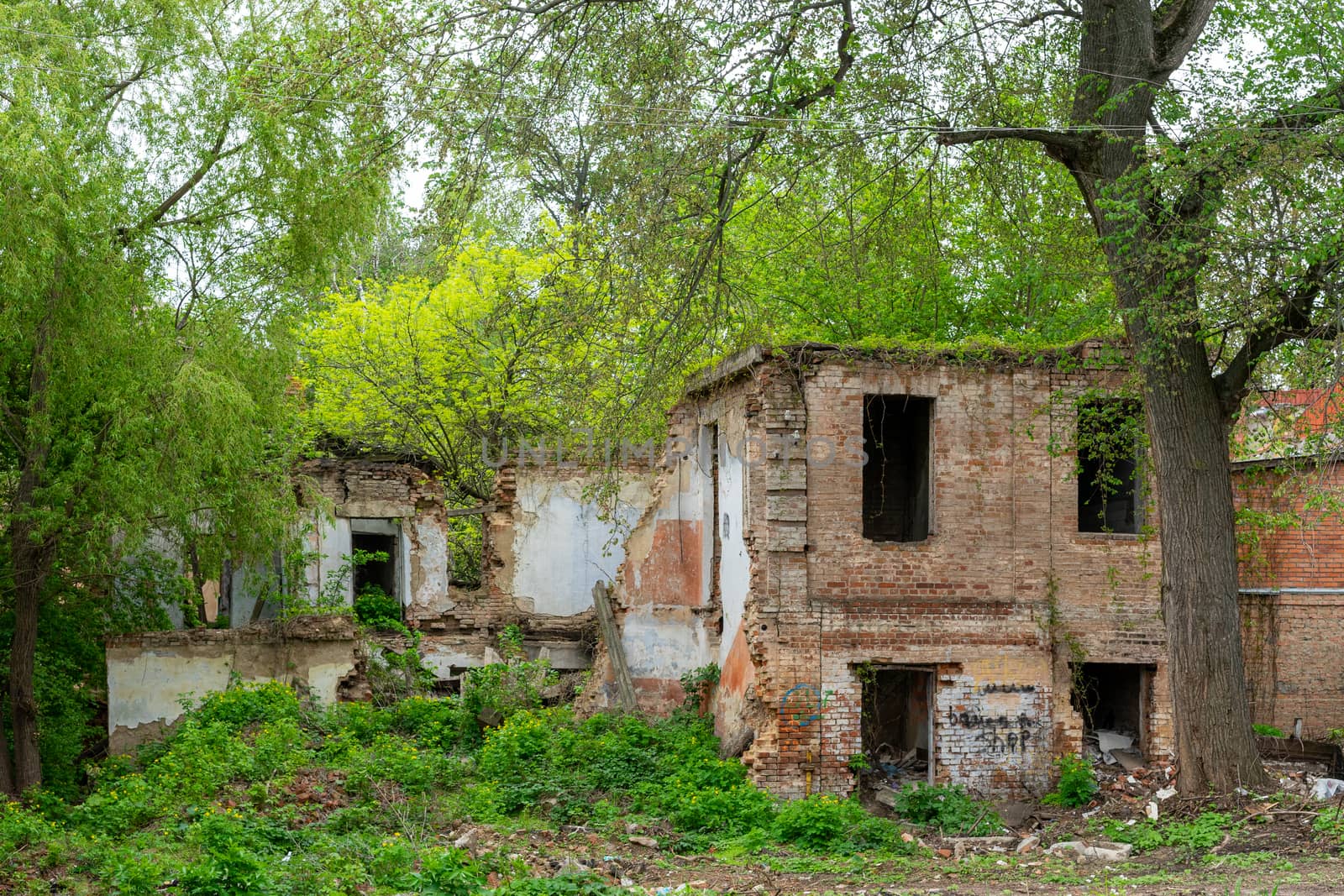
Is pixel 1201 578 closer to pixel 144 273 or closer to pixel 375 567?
pixel 144 273

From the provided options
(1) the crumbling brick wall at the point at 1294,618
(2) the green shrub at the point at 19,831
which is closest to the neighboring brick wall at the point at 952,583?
(1) the crumbling brick wall at the point at 1294,618

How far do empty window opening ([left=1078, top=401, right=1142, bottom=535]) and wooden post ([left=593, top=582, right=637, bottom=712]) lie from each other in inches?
246

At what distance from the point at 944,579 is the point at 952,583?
99mm

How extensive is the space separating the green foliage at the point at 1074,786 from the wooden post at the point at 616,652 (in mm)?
5562

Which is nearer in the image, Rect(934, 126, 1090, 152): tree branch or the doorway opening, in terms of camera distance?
Rect(934, 126, 1090, 152): tree branch

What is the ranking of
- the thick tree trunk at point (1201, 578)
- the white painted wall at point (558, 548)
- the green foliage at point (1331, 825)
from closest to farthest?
the green foliage at point (1331, 825) → the thick tree trunk at point (1201, 578) → the white painted wall at point (558, 548)

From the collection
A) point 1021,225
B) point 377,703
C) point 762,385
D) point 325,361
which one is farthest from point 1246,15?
point 325,361

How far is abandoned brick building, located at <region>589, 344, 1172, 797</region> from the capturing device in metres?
13.7

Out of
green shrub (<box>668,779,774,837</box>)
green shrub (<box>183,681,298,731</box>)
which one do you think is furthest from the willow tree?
green shrub (<box>668,779,774,837</box>)

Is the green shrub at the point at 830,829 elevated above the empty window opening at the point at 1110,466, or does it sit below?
below

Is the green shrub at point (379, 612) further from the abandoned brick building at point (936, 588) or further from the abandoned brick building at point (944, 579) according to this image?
the abandoned brick building at point (944, 579)

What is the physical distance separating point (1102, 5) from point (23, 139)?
10.2m

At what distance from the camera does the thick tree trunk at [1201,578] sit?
10.9 m

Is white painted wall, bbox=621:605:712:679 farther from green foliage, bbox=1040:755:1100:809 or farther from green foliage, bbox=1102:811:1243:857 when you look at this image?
green foliage, bbox=1102:811:1243:857
